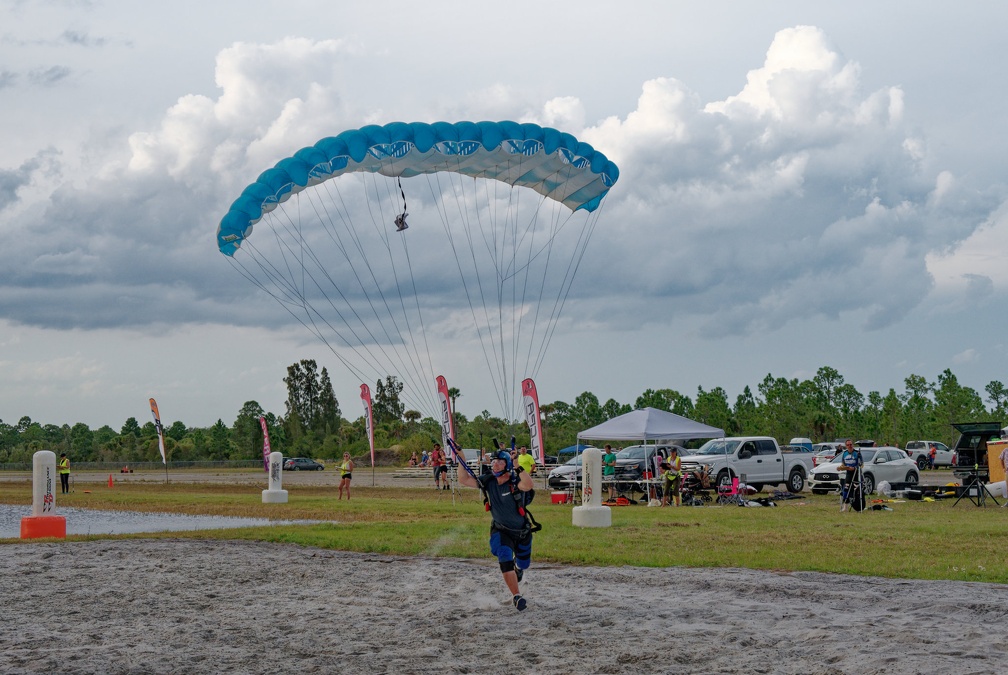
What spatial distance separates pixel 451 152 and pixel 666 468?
11.0m

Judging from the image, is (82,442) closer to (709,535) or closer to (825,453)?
(825,453)

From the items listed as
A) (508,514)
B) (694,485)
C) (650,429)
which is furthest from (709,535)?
(694,485)

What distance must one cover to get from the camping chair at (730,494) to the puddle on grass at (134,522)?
1092 cm

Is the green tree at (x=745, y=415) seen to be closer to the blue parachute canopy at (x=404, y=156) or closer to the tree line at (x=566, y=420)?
the tree line at (x=566, y=420)

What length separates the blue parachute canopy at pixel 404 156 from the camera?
18797 mm

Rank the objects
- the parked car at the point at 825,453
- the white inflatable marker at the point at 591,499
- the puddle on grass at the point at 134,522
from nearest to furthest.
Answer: the white inflatable marker at the point at 591,499 → the puddle on grass at the point at 134,522 → the parked car at the point at 825,453

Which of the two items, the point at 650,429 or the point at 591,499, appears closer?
the point at 591,499

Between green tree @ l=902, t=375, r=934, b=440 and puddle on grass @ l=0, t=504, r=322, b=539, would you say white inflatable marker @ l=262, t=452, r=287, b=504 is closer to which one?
puddle on grass @ l=0, t=504, r=322, b=539

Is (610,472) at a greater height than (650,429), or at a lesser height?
lesser

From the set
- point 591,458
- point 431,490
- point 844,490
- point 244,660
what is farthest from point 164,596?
point 431,490

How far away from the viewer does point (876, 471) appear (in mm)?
29844

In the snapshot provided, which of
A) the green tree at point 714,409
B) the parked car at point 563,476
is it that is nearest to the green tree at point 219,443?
the green tree at point 714,409

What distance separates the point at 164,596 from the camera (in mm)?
11070

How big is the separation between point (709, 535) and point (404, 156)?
29.3 feet
